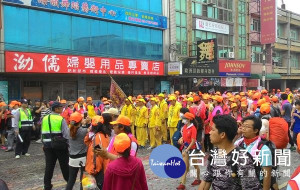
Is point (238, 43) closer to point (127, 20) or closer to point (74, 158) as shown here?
point (127, 20)

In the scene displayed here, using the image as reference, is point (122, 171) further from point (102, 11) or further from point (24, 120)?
point (102, 11)

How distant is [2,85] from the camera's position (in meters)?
14.9

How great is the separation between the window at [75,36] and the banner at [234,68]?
6202mm

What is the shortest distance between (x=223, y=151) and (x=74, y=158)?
2.96 m

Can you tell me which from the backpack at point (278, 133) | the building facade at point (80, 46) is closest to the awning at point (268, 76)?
the building facade at point (80, 46)

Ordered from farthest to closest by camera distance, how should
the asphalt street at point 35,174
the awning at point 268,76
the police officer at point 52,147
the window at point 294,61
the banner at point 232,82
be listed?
the window at point 294,61
the awning at point 268,76
the banner at point 232,82
the asphalt street at point 35,174
the police officer at point 52,147

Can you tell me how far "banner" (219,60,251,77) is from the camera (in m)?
26.1

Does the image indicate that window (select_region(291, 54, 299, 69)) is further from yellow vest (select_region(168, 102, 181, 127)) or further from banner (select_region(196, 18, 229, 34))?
yellow vest (select_region(168, 102, 181, 127))

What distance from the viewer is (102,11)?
18.8 metres

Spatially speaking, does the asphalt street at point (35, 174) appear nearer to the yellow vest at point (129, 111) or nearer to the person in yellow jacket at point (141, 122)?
the person in yellow jacket at point (141, 122)

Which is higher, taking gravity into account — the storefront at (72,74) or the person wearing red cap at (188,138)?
the storefront at (72,74)

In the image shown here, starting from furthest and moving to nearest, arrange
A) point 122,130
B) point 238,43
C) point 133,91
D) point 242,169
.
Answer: point 238,43 < point 133,91 < point 122,130 < point 242,169

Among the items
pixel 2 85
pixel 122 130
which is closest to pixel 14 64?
pixel 2 85

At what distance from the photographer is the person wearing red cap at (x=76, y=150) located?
17.1 ft
